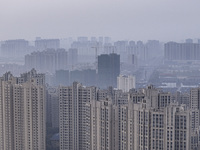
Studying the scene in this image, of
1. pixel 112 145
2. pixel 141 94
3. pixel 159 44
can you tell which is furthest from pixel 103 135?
pixel 159 44

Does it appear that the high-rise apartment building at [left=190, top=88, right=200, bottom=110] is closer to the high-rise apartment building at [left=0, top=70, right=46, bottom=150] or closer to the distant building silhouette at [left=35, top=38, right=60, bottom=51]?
the high-rise apartment building at [left=0, top=70, right=46, bottom=150]

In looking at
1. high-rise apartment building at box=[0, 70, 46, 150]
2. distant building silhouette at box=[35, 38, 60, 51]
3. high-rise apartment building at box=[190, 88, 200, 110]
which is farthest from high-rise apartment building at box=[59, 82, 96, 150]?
distant building silhouette at box=[35, 38, 60, 51]

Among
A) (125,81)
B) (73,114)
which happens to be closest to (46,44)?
(125,81)

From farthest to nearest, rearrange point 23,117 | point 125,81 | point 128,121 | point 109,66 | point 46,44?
1. point 109,66
2. point 46,44
3. point 125,81
4. point 23,117
5. point 128,121

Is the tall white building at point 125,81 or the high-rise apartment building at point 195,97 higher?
the tall white building at point 125,81

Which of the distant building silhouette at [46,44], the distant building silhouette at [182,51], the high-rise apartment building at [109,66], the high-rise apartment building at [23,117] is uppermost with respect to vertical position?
the distant building silhouette at [46,44]

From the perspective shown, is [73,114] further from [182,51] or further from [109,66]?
[109,66]

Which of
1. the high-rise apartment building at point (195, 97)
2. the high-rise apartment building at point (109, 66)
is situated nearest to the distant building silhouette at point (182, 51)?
the high-rise apartment building at point (195, 97)

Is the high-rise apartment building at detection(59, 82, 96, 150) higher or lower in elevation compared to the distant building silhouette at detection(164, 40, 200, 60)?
lower

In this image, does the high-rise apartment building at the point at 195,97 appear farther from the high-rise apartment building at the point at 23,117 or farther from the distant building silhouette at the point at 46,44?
the distant building silhouette at the point at 46,44
